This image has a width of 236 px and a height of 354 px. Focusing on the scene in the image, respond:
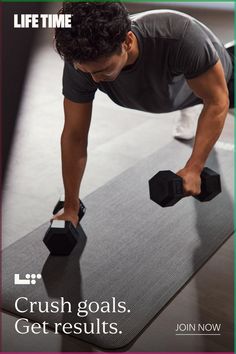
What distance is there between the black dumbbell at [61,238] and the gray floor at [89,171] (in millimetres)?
182

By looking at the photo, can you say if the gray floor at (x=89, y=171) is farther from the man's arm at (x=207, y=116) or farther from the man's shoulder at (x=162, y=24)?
the man's shoulder at (x=162, y=24)

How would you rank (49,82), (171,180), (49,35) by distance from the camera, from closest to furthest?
(171,180), (49,82), (49,35)

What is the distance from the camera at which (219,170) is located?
2.50 meters

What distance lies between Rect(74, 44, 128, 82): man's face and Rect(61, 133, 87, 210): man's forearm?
333mm

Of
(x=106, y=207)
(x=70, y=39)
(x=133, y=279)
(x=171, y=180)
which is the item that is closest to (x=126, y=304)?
(x=133, y=279)

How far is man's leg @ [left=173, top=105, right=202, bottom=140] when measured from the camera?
268cm

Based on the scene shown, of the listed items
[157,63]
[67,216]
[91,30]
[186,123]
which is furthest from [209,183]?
[186,123]

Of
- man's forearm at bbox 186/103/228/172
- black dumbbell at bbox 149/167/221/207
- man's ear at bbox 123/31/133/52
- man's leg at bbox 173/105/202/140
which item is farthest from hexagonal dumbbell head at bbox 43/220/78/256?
man's leg at bbox 173/105/202/140

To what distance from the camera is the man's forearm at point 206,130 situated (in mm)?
1500

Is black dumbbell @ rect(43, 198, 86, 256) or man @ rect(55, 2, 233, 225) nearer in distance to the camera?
man @ rect(55, 2, 233, 225)

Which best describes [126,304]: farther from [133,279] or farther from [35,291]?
[35,291]

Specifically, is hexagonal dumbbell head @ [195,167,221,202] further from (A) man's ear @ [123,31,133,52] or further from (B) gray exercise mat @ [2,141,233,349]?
(A) man's ear @ [123,31,133,52]

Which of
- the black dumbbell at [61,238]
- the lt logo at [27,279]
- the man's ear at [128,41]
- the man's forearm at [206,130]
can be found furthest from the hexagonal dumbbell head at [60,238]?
the man's ear at [128,41]

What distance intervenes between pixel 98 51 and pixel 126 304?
700 millimetres
